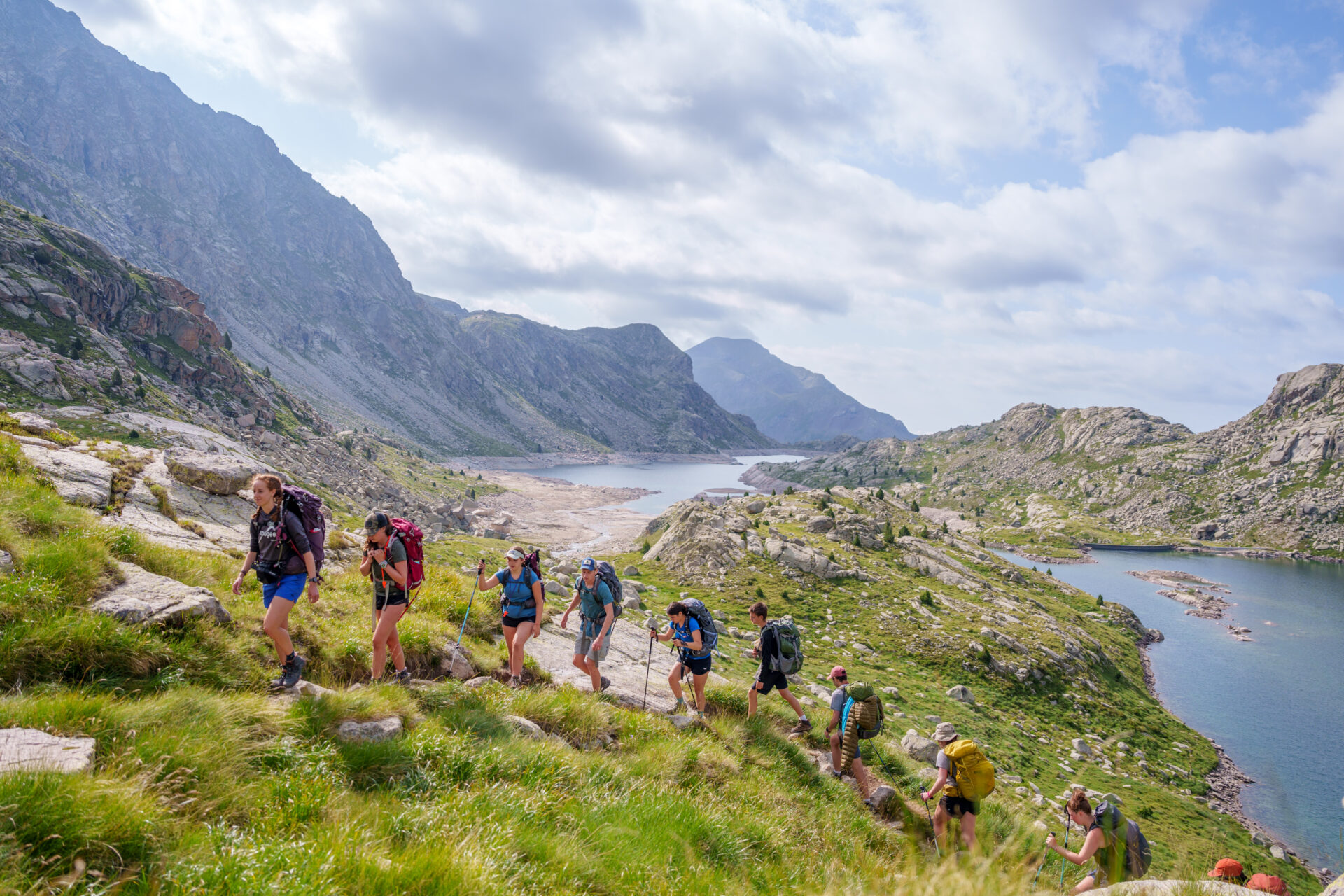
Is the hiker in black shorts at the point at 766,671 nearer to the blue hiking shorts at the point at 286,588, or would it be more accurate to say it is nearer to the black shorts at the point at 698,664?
the black shorts at the point at 698,664

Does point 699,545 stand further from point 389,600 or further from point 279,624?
point 279,624

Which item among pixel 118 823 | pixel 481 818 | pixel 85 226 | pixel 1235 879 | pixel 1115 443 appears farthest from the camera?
pixel 85 226

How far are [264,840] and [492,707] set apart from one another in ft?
13.9

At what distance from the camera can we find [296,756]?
5492 millimetres

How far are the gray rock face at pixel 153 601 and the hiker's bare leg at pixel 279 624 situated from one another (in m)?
0.71

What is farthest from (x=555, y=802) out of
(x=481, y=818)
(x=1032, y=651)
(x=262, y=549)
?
(x=1032, y=651)

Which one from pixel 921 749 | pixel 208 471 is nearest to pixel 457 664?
pixel 208 471

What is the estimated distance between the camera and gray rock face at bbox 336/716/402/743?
20.5 ft

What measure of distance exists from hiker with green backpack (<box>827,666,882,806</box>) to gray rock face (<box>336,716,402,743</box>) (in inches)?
311

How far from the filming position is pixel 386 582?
28.8ft

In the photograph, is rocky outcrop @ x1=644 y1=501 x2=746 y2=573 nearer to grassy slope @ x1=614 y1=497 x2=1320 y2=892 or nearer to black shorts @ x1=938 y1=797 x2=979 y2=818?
grassy slope @ x1=614 y1=497 x2=1320 y2=892

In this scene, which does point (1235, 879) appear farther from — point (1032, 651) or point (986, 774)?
point (1032, 651)

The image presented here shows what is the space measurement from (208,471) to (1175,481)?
188699mm

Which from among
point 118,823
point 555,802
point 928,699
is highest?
point 118,823
